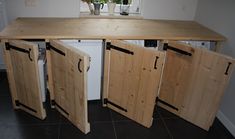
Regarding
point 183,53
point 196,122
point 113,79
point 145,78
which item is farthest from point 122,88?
point 196,122

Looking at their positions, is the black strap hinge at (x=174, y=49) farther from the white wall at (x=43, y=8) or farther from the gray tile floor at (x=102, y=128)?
the white wall at (x=43, y=8)

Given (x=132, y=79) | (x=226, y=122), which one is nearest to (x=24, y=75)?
(x=132, y=79)

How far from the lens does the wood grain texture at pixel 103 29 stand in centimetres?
195

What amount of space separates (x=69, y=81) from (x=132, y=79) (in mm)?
538

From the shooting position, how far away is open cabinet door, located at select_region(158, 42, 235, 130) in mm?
1841

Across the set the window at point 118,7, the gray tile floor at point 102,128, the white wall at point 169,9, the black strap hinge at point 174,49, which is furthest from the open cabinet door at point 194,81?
the window at point 118,7

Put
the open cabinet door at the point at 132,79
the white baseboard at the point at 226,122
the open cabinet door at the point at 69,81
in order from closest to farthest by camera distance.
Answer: the open cabinet door at the point at 69,81
the open cabinet door at the point at 132,79
the white baseboard at the point at 226,122

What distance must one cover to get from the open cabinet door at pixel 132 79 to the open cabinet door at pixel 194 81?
1.11ft

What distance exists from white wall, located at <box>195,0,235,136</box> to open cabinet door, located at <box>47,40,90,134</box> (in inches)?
50.5

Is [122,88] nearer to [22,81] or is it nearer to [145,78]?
[145,78]

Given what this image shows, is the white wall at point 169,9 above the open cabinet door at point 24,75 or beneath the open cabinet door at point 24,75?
above

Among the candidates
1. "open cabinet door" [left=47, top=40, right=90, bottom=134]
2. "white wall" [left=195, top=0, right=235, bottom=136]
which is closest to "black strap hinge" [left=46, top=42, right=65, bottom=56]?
"open cabinet door" [left=47, top=40, right=90, bottom=134]

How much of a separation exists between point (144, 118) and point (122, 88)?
1.09 feet

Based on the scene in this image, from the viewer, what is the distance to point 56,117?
2121 millimetres
